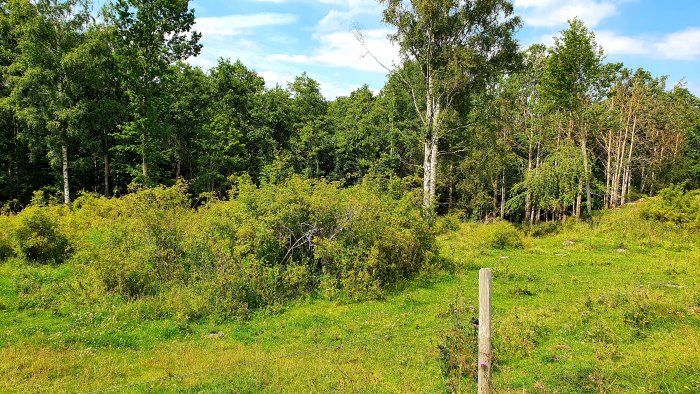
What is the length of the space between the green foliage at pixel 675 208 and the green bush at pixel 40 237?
28.6m

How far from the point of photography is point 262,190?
13.1 metres

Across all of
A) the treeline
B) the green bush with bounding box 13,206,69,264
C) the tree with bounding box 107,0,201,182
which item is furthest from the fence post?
the tree with bounding box 107,0,201,182

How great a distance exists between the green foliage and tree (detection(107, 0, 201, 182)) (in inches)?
1211

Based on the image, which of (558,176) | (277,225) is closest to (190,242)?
(277,225)

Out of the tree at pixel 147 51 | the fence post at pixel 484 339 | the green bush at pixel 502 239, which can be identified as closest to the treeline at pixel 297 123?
the tree at pixel 147 51

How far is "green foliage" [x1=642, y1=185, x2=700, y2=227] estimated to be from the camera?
20203 mm

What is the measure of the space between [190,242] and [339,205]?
4.82m

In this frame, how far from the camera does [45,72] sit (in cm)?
2545

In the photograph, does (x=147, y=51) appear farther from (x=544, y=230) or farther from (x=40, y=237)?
(x=544, y=230)

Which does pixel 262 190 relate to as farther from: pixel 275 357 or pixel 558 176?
pixel 558 176

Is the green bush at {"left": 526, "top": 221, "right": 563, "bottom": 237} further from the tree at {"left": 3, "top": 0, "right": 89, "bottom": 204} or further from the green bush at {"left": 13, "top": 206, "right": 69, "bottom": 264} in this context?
the tree at {"left": 3, "top": 0, "right": 89, "bottom": 204}

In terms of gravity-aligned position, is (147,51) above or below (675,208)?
above

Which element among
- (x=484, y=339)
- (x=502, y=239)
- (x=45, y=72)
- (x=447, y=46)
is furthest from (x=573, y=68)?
(x=45, y=72)

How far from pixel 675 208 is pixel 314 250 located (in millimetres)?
20452
